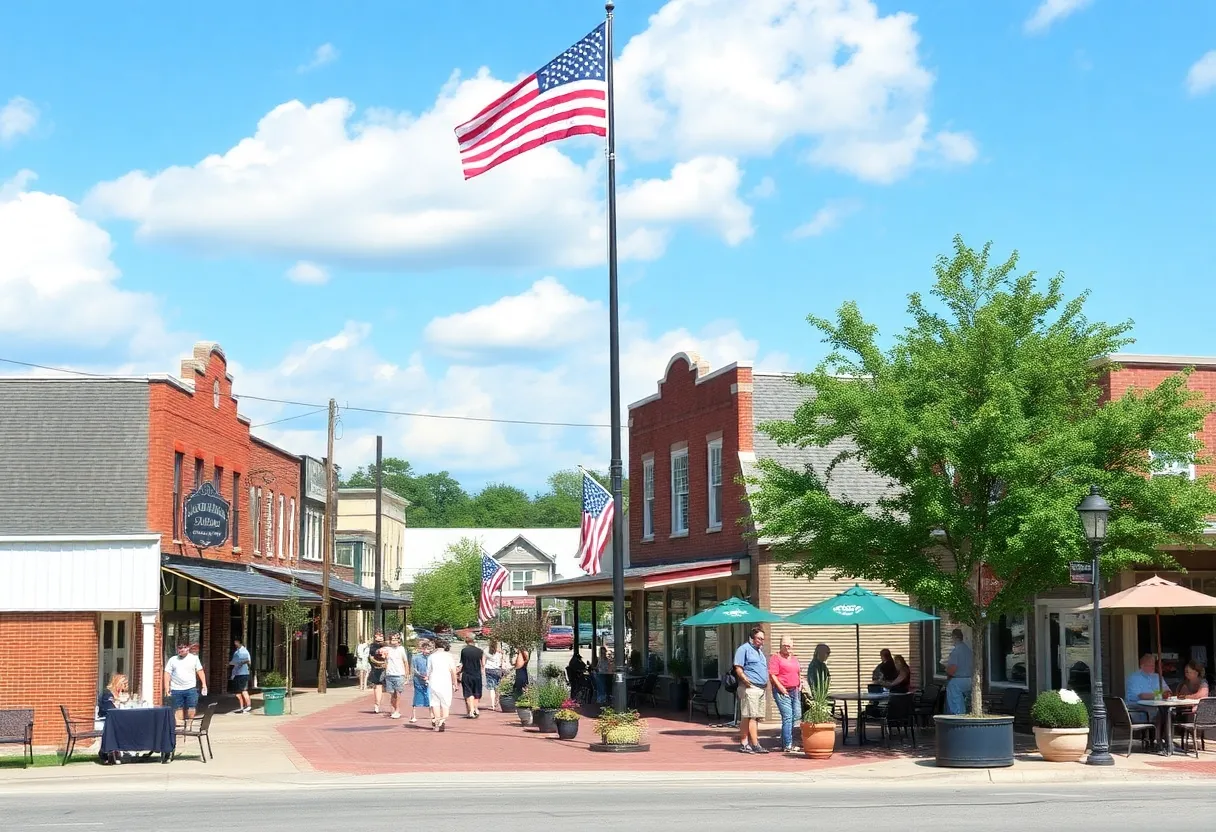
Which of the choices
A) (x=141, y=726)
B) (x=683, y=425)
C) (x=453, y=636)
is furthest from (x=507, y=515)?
(x=141, y=726)

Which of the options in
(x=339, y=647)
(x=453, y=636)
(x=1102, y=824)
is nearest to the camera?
(x=1102, y=824)

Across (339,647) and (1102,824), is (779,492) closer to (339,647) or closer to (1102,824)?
(1102,824)

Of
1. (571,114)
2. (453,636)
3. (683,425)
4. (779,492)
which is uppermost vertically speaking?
(571,114)

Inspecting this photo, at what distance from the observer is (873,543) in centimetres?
2084

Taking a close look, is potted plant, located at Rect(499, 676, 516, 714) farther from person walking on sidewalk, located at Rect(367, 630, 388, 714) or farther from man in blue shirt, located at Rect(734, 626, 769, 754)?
man in blue shirt, located at Rect(734, 626, 769, 754)

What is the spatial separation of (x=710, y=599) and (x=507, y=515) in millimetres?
141860

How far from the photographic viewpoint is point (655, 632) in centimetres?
3497

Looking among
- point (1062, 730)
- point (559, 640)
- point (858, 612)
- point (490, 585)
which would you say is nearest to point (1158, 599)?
point (1062, 730)

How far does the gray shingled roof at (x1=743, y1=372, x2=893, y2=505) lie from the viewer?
29.3 m

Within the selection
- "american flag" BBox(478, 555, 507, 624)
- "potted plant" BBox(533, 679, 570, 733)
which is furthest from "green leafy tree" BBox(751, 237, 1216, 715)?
"american flag" BBox(478, 555, 507, 624)

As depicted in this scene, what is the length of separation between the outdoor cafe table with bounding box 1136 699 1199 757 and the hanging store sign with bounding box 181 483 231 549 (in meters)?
18.5

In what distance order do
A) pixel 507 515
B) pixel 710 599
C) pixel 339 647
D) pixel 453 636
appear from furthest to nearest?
pixel 507 515 < pixel 453 636 < pixel 339 647 < pixel 710 599

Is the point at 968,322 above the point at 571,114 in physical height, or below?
below

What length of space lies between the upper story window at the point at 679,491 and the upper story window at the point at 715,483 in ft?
5.05
